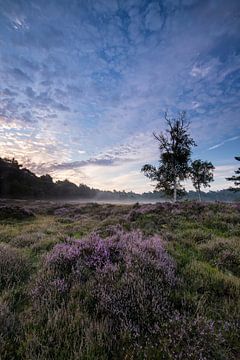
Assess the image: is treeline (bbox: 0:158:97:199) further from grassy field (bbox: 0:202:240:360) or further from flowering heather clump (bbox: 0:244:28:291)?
grassy field (bbox: 0:202:240:360)

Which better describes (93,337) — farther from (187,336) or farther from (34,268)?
(34,268)

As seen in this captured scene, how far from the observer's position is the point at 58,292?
3.33 meters

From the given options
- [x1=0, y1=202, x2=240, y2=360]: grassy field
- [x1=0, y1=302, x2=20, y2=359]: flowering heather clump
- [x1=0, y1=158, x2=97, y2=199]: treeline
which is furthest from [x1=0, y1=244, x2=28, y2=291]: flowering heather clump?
[x1=0, y1=158, x2=97, y2=199]: treeline

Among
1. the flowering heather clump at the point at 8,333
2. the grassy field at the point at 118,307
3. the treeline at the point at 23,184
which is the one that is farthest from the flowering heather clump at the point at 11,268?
the treeline at the point at 23,184

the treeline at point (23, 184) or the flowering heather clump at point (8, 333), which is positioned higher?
the treeline at point (23, 184)

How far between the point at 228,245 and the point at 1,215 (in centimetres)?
1669

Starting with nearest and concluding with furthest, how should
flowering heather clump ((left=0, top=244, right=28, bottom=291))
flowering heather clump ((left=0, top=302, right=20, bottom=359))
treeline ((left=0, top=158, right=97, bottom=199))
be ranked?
flowering heather clump ((left=0, top=302, right=20, bottom=359)), flowering heather clump ((left=0, top=244, right=28, bottom=291)), treeline ((left=0, top=158, right=97, bottom=199))

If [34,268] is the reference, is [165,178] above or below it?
above

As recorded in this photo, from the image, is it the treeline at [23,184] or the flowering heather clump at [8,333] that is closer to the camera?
the flowering heather clump at [8,333]

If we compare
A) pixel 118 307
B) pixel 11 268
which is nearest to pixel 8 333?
pixel 118 307

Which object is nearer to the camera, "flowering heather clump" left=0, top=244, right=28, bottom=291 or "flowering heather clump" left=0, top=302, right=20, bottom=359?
"flowering heather clump" left=0, top=302, right=20, bottom=359

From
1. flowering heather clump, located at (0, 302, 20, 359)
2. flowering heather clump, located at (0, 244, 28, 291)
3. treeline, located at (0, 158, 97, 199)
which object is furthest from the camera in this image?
treeline, located at (0, 158, 97, 199)

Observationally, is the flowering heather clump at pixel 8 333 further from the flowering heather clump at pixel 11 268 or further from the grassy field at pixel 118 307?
the flowering heather clump at pixel 11 268

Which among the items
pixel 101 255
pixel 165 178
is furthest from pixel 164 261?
pixel 165 178
